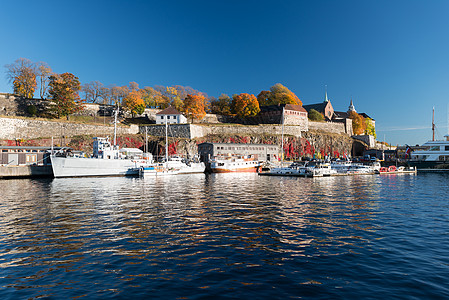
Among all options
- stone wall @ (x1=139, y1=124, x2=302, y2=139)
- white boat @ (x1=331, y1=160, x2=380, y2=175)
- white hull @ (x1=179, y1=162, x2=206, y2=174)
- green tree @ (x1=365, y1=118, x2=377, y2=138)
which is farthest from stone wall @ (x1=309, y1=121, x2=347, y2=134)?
white hull @ (x1=179, y1=162, x2=206, y2=174)

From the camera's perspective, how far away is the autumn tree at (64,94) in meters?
87.9

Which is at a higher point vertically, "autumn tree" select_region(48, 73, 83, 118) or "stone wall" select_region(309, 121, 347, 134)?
"autumn tree" select_region(48, 73, 83, 118)

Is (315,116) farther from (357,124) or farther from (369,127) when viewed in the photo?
(369,127)

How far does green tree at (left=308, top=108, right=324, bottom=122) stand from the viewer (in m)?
130

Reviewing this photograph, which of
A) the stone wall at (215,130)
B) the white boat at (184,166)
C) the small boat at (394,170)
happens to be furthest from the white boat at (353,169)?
the white boat at (184,166)

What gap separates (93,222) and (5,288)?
945 centimetres

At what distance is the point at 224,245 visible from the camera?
14.4 m

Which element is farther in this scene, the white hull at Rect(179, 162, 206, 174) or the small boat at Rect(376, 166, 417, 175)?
the small boat at Rect(376, 166, 417, 175)


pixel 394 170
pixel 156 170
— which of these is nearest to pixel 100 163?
pixel 156 170

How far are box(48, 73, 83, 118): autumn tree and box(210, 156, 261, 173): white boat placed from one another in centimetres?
5169

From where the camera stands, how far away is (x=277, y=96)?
136 m

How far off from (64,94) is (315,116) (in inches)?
4143

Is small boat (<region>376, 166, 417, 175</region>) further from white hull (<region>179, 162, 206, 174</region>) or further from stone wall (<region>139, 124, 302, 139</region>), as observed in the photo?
white hull (<region>179, 162, 206, 174</region>)

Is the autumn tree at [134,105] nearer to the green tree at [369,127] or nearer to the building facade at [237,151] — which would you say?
the building facade at [237,151]
